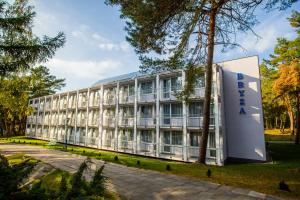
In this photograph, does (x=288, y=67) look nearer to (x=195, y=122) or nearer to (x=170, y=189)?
(x=195, y=122)

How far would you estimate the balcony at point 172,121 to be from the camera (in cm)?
2131

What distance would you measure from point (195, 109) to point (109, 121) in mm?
13506

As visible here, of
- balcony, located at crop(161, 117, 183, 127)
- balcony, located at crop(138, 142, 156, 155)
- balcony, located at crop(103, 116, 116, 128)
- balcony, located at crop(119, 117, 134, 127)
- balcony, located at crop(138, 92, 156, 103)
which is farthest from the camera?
balcony, located at crop(103, 116, 116, 128)

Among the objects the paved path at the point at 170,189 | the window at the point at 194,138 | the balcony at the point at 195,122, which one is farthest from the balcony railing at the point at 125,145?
the paved path at the point at 170,189

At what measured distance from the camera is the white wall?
1819 centimetres

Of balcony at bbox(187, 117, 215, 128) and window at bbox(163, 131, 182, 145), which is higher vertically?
balcony at bbox(187, 117, 215, 128)

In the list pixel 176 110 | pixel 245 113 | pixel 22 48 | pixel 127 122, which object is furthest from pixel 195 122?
pixel 22 48

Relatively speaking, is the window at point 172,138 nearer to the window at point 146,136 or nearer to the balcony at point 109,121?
the window at point 146,136

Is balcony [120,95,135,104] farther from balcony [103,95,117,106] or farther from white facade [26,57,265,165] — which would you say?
balcony [103,95,117,106]

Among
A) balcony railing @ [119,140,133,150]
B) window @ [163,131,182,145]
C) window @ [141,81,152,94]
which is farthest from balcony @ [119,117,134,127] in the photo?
window @ [163,131,182,145]

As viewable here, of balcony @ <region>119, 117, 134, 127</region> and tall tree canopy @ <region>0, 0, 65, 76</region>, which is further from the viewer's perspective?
balcony @ <region>119, 117, 134, 127</region>

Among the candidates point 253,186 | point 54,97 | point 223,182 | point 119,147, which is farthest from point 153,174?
point 54,97

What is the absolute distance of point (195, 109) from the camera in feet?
68.6

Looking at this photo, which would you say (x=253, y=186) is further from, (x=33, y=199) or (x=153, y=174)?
(x=33, y=199)
